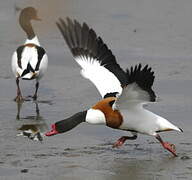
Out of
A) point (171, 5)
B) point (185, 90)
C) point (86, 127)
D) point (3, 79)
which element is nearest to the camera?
point (86, 127)

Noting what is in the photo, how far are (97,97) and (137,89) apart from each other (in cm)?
288

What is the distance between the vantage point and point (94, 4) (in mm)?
16156

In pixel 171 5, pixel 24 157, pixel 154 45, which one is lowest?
pixel 24 157

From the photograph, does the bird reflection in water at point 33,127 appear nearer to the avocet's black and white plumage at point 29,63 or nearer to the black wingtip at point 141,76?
the avocet's black and white plumage at point 29,63

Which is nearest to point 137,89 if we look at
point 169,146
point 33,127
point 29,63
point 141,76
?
point 141,76

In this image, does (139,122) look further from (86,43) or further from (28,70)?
(28,70)

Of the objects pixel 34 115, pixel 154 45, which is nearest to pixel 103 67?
pixel 34 115

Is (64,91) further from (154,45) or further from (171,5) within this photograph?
(171,5)

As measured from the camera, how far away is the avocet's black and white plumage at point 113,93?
26.2 feet

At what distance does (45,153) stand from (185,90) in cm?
313

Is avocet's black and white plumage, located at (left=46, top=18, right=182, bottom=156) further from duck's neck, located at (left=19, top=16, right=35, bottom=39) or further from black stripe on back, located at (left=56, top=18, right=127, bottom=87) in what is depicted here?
duck's neck, located at (left=19, top=16, right=35, bottom=39)

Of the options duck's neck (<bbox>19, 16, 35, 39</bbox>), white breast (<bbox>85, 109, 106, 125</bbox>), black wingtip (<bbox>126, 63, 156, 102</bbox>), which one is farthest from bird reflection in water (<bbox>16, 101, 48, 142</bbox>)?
duck's neck (<bbox>19, 16, 35, 39</bbox>)

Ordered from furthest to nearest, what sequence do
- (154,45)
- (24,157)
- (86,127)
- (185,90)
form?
(154,45)
(185,90)
(86,127)
(24,157)

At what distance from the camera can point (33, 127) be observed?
957cm
